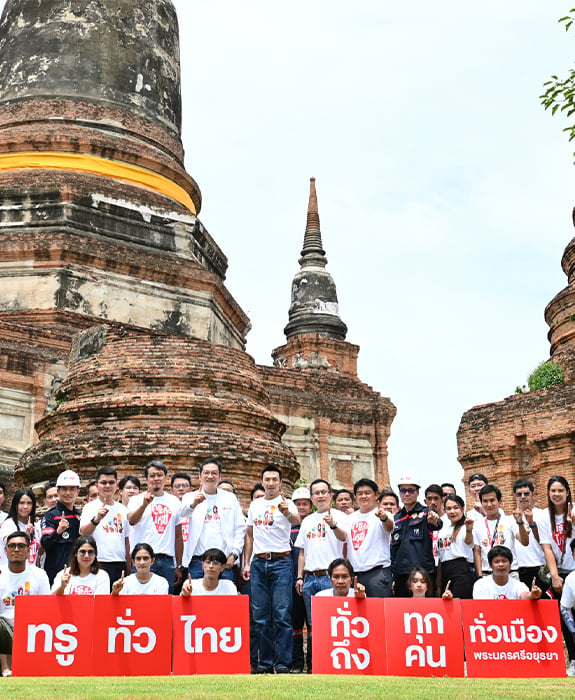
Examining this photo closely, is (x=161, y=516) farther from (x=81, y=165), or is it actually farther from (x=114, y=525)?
(x=81, y=165)

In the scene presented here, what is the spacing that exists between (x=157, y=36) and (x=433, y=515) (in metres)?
16.1

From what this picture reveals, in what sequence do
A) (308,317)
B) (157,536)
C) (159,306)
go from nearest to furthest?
(157,536) → (159,306) → (308,317)

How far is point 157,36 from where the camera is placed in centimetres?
2108

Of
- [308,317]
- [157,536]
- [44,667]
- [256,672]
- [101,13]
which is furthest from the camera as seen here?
[308,317]

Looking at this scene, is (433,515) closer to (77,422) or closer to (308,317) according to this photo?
(77,422)

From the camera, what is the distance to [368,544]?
7.69 m

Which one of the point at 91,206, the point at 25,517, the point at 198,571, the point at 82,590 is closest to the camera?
the point at 82,590

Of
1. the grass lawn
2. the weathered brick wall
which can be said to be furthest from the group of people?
the weathered brick wall

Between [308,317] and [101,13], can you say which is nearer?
[101,13]

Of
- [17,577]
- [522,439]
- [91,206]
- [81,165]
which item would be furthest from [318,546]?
[81,165]

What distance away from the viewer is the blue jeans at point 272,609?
24.0 feet

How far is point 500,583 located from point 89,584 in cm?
307

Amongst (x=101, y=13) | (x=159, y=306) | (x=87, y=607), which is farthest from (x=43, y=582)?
(x=101, y=13)

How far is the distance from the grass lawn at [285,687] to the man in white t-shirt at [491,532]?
1526 millimetres
